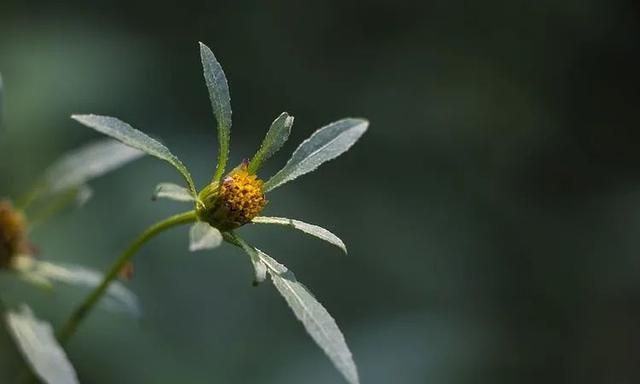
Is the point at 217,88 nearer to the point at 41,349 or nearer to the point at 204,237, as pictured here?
the point at 204,237

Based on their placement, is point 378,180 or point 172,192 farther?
point 378,180

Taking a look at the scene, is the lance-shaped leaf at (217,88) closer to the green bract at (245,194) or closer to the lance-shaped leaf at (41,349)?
the green bract at (245,194)

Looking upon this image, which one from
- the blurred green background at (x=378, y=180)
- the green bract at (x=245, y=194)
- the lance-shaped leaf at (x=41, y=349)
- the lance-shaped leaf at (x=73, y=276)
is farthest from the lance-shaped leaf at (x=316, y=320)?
the blurred green background at (x=378, y=180)

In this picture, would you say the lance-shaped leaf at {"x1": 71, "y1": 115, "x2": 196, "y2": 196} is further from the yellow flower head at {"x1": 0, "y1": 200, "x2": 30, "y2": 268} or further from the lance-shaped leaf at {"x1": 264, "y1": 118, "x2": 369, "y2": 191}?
the yellow flower head at {"x1": 0, "y1": 200, "x2": 30, "y2": 268}

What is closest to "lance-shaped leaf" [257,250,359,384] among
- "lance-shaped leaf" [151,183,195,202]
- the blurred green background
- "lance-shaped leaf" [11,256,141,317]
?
"lance-shaped leaf" [151,183,195,202]

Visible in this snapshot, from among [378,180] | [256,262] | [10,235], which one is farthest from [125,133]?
[378,180]

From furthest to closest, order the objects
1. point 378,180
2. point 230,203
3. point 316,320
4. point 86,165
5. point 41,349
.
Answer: point 378,180 → point 86,165 → point 41,349 → point 230,203 → point 316,320
